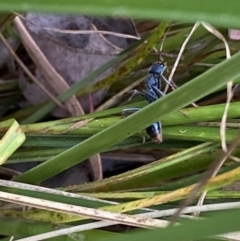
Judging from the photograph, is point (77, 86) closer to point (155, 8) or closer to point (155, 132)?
point (155, 132)

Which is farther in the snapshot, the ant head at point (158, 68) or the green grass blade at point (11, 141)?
the ant head at point (158, 68)

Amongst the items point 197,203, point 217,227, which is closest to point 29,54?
point 197,203

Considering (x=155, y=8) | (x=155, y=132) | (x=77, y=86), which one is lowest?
(x=155, y=8)

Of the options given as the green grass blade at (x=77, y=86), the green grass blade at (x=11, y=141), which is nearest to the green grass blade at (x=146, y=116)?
the green grass blade at (x=11, y=141)

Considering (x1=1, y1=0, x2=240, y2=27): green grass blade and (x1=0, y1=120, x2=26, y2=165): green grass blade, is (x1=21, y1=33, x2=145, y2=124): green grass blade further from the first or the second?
(x1=1, y1=0, x2=240, y2=27): green grass blade

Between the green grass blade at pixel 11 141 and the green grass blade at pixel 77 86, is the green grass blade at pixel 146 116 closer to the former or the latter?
the green grass blade at pixel 11 141

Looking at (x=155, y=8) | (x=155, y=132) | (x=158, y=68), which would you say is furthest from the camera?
(x=158, y=68)

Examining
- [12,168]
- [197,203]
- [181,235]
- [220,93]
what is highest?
[220,93]

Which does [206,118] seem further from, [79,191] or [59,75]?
[59,75]

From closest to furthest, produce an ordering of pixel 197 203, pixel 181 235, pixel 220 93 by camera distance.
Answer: pixel 181 235 → pixel 197 203 → pixel 220 93

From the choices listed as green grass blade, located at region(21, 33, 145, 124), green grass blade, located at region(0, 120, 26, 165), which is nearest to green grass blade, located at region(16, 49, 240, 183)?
green grass blade, located at region(0, 120, 26, 165)

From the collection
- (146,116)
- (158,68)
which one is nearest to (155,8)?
(146,116)
